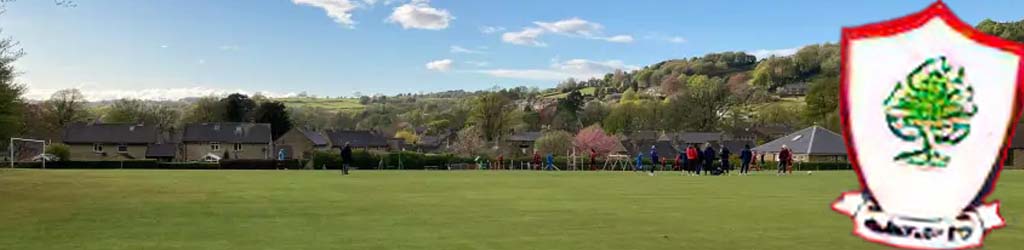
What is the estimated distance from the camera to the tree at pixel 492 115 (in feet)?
325

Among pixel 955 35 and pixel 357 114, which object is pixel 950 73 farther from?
pixel 357 114

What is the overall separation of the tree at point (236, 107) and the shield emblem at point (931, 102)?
365 ft

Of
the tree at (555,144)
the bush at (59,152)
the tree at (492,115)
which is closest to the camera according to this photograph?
the bush at (59,152)

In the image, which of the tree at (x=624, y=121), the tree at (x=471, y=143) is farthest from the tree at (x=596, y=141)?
the tree at (x=624, y=121)

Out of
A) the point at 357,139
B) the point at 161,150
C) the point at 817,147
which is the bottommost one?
the point at 161,150

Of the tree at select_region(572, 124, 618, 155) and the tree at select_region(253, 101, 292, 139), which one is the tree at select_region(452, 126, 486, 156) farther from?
the tree at select_region(253, 101, 292, 139)

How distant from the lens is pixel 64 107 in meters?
105

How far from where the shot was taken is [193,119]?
120 meters

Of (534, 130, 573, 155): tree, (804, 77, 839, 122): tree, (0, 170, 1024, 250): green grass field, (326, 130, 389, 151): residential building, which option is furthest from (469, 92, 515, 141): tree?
(0, 170, 1024, 250): green grass field

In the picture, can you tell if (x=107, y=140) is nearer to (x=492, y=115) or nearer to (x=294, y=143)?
(x=294, y=143)

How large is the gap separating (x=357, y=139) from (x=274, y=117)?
52.4 ft

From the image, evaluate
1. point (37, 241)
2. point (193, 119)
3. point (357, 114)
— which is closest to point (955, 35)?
point (37, 241)

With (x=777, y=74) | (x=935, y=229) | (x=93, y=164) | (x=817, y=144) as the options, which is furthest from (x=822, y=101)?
(x=935, y=229)

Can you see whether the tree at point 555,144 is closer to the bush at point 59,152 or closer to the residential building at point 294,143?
the residential building at point 294,143
